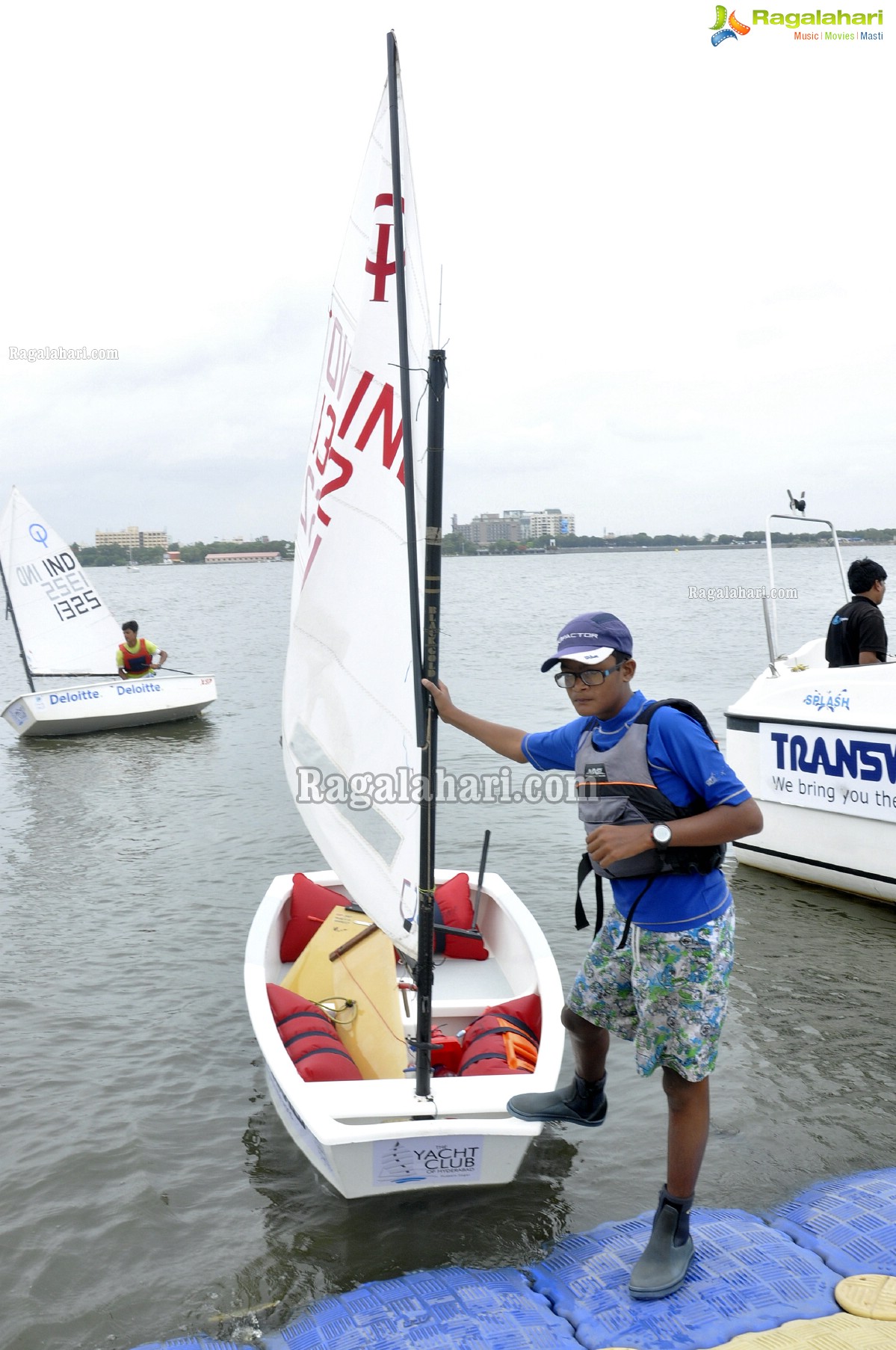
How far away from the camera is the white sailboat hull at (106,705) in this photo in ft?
50.7

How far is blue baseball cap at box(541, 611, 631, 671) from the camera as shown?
2.84 metres

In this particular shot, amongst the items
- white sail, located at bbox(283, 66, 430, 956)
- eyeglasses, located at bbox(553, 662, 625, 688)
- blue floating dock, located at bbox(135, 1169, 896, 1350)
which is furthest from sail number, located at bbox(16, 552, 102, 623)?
eyeglasses, located at bbox(553, 662, 625, 688)

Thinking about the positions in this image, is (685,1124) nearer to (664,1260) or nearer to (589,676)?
(664,1260)

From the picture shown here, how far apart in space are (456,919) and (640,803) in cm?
320

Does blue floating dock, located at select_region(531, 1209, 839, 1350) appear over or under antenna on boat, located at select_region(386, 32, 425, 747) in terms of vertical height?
under

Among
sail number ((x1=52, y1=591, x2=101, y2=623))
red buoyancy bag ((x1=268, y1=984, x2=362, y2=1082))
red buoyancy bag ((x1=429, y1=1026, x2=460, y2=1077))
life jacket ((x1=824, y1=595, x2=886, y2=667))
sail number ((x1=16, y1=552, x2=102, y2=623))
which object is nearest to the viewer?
red buoyancy bag ((x1=268, y1=984, x2=362, y2=1082))

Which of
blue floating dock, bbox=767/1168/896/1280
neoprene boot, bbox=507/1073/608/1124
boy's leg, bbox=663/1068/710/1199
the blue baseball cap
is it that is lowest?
blue floating dock, bbox=767/1168/896/1280

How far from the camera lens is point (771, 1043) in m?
5.48

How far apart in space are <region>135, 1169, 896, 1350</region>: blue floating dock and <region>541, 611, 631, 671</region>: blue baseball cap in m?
1.99

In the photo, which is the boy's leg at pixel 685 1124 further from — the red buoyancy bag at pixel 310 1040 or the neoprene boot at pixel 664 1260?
the red buoyancy bag at pixel 310 1040

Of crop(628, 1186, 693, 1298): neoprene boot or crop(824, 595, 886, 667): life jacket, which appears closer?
crop(628, 1186, 693, 1298): neoprene boot

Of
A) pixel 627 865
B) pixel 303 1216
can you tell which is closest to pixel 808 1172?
pixel 303 1216

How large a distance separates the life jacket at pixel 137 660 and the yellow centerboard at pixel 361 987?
1215 centimetres

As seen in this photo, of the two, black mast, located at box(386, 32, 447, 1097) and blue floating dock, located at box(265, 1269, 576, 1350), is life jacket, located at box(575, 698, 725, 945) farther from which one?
blue floating dock, located at box(265, 1269, 576, 1350)
